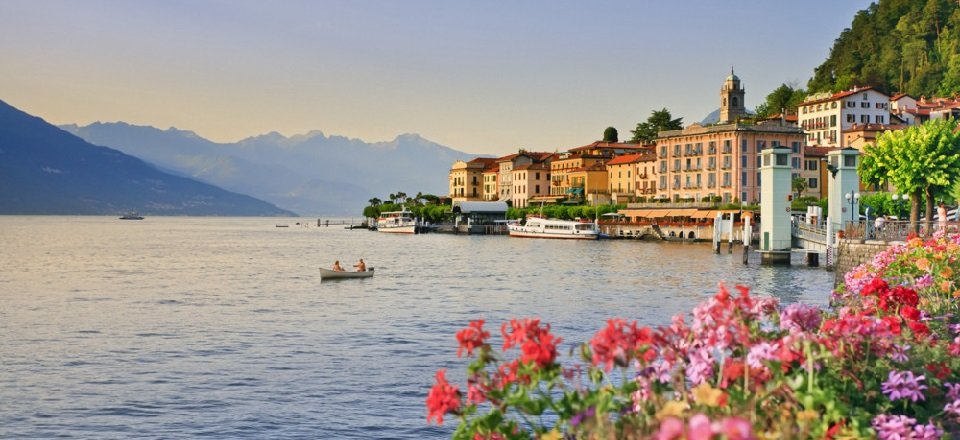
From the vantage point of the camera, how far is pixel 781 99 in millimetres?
174750

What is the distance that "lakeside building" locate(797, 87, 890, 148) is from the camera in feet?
433

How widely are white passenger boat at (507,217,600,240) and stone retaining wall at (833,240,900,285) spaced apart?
264 feet

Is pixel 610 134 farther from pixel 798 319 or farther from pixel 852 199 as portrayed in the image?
pixel 798 319

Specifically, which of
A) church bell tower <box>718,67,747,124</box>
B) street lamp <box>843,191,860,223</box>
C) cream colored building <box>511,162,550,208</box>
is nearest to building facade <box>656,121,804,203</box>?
church bell tower <box>718,67,747,124</box>

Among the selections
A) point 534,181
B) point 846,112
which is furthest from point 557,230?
point 534,181

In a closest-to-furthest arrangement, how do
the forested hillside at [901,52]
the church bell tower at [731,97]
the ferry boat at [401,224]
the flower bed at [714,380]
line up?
the flower bed at [714,380] → the forested hillside at [901,52] → the church bell tower at [731,97] → the ferry boat at [401,224]

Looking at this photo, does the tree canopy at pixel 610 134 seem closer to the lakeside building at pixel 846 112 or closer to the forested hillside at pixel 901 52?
the forested hillside at pixel 901 52

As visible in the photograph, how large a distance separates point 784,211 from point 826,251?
383 cm

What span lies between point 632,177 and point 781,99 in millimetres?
43512

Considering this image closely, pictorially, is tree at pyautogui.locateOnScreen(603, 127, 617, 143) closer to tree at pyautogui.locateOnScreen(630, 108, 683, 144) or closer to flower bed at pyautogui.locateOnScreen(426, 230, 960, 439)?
tree at pyautogui.locateOnScreen(630, 108, 683, 144)

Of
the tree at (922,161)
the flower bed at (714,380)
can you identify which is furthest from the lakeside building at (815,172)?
the flower bed at (714,380)

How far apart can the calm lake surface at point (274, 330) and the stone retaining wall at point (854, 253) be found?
5.32 ft

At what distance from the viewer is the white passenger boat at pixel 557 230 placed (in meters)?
130

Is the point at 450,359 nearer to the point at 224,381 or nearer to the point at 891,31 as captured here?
the point at 224,381
